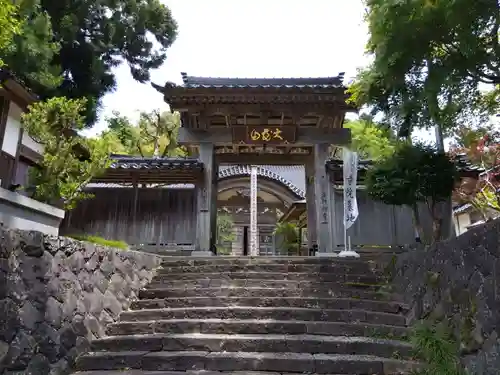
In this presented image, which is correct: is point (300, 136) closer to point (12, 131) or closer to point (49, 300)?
point (12, 131)

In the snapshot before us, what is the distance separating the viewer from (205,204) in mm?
11688

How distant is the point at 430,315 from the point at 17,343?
5107 mm

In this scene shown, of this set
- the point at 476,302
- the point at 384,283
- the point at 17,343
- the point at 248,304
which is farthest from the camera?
the point at 384,283

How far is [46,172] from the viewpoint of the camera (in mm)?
6348

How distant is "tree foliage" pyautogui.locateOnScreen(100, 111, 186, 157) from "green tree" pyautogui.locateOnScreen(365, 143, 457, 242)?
1709 centimetres

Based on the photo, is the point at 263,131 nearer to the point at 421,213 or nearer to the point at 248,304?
the point at 421,213

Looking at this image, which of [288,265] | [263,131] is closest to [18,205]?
[288,265]

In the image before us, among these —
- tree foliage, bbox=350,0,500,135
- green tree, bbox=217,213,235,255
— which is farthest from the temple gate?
green tree, bbox=217,213,235,255

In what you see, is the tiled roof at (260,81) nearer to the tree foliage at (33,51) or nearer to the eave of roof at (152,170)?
the eave of roof at (152,170)

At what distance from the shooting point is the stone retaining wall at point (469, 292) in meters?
3.98

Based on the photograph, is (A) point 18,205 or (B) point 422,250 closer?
(A) point 18,205

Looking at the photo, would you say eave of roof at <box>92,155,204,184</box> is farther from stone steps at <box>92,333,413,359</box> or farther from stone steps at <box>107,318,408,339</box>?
stone steps at <box>92,333,413,359</box>

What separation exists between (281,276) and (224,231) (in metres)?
12.7

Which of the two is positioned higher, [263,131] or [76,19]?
[76,19]
